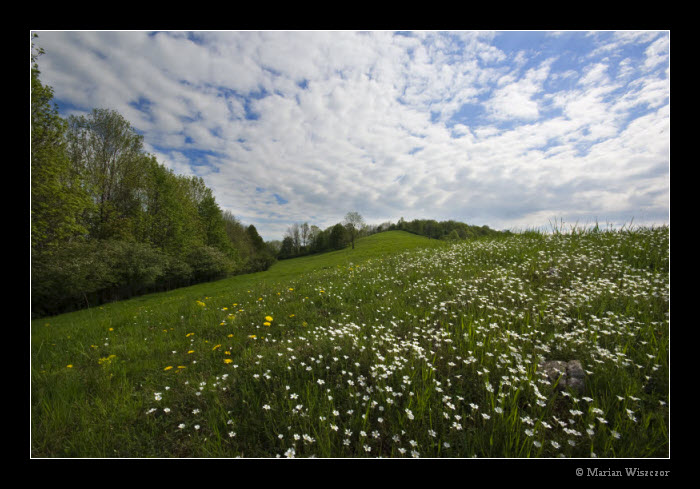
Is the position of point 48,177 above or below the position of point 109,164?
below

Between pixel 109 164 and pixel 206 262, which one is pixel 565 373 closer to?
pixel 109 164

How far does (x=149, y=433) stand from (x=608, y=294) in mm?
7259

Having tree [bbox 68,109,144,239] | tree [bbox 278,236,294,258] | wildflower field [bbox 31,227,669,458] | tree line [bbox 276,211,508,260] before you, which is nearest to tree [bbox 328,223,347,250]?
tree line [bbox 276,211,508,260]

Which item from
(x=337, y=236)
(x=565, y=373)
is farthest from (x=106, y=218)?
(x=337, y=236)

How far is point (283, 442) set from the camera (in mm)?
2074

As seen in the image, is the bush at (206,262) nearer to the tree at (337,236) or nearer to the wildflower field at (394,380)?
the wildflower field at (394,380)

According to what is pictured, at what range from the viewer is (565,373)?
9.11ft

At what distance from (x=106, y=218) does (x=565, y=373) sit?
90.9 feet

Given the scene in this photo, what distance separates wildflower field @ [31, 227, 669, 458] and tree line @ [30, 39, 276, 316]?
9940 mm

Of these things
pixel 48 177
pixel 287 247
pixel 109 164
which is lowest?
pixel 287 247

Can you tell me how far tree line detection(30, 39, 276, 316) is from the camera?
1112cm

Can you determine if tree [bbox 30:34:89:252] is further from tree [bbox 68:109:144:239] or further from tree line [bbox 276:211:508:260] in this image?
tree line [bbox 276:211:508:260]
